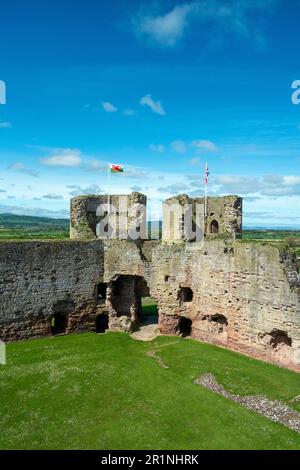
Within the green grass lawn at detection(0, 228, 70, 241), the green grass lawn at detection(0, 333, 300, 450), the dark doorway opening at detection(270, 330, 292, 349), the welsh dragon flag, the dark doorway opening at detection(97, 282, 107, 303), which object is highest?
the welsh dragon flag

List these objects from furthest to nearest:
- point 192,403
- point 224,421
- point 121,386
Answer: point 121,386 < point 192,403 < point 224,421

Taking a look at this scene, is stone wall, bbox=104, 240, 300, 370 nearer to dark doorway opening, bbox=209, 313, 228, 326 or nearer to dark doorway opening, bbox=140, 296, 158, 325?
dark doorway opening, bbox=209, 313, 228, 326

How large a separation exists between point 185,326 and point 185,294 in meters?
2.68

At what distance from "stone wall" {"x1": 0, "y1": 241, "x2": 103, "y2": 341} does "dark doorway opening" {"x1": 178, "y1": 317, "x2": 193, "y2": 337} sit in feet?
19.2

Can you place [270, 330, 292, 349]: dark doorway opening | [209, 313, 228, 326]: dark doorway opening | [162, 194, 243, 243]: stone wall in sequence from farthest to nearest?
[162, 194, 243, 243]: stone wall
[209, 313, 228, 326]: dark doorway opening
[270, 330, 292, 349]: dark doorway opening

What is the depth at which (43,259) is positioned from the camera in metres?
26.3

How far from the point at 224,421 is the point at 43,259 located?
15.5 meters

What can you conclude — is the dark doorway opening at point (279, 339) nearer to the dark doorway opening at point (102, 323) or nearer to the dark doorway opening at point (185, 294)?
the dark doorway opening at point (185, 294)

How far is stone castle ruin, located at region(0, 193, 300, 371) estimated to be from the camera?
73.4ft

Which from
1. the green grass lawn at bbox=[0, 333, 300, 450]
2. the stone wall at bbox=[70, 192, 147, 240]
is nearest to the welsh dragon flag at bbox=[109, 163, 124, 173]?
the stone wall at bbox=[70, 192, 147, 240]

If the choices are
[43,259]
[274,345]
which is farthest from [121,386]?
[43,259]

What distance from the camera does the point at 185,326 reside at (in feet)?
96.1
